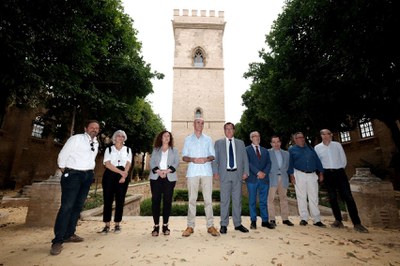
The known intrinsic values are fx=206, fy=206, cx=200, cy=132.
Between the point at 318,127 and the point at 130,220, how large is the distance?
1123cm

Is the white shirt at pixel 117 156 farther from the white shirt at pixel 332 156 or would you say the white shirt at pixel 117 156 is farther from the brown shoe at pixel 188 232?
the white shirt at pixel 332 156

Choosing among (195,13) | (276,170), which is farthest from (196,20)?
(276,170)

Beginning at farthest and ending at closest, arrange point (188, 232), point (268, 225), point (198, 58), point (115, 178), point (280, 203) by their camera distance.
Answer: point (198, 58) → point (280, 203) → point (268, 225) → point (115, 178) → point (188, 232)

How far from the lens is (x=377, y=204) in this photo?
5125mm

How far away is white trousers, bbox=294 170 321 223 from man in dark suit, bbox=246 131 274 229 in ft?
3.11

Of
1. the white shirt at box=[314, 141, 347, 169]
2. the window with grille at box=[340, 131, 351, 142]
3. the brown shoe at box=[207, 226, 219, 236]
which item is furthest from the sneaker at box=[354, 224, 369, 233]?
the window with grille at box=[340, 131, 351, 142]

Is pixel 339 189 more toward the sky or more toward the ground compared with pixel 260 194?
more toward the sky

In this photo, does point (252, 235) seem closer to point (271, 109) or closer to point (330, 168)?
point (330, 168)

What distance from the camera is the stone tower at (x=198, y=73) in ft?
71.6

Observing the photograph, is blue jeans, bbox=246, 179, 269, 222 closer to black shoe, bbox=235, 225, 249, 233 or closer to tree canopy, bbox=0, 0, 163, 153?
black shoe, bbox=235, 225, 249, 233

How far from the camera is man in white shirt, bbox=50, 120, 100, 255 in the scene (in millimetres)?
3576

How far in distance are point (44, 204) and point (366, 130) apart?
22.7m

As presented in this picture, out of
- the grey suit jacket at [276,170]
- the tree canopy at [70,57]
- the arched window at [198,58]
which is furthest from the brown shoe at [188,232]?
the arched window at [198,58]

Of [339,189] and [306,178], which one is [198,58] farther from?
[339,189]
